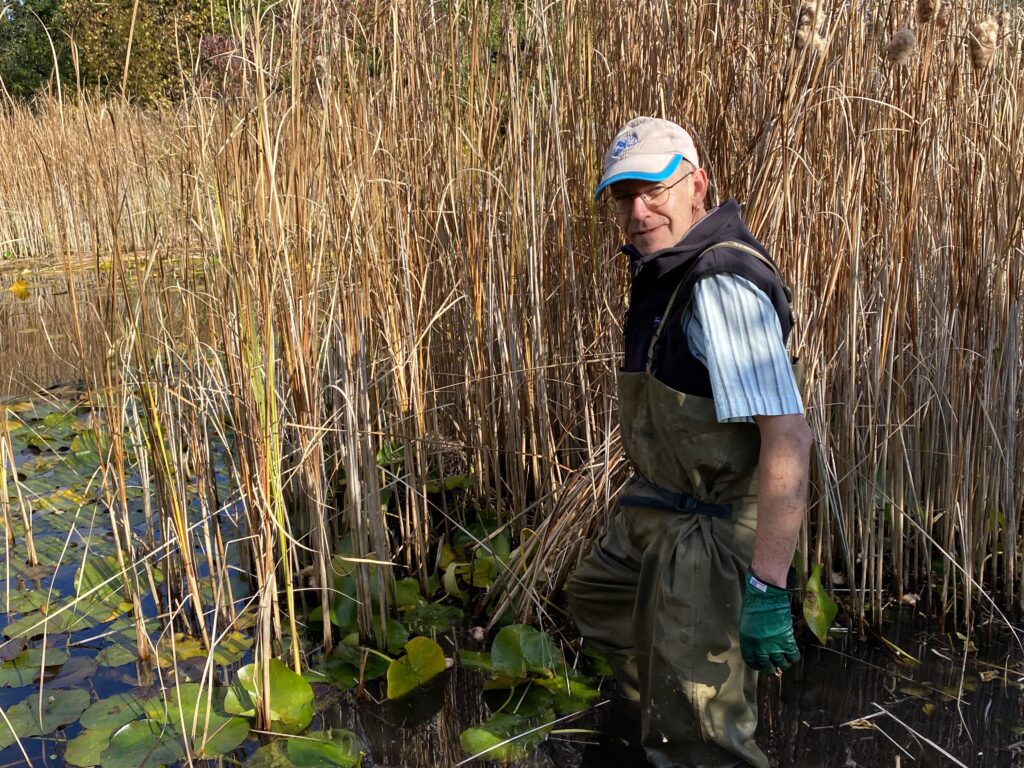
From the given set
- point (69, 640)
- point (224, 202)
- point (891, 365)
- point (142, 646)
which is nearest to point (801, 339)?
point (891, 365)

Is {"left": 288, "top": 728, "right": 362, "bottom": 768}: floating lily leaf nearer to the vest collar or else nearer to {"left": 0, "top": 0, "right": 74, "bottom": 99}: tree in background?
the vest collar

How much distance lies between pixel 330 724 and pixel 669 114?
6.38 feet

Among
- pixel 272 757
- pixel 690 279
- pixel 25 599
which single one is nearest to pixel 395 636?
pixel 272 757

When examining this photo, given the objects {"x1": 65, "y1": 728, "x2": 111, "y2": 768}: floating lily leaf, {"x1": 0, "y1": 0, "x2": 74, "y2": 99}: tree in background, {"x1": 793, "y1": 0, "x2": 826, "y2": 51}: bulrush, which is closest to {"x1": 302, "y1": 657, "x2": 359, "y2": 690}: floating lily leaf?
{"x1": 65, "y1": 728, "x2": 111, "y2": 768}: floating lily leaf

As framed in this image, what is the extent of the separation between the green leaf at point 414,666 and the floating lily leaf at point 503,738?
0.23m

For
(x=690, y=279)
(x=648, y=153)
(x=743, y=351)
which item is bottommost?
(x=743, y=351)

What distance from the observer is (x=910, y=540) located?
2.79 metres

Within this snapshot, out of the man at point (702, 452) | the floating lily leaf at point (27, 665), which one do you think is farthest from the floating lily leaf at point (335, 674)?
the man at point (702, 452)

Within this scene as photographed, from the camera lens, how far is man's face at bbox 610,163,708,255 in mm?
1843

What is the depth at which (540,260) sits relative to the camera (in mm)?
2711

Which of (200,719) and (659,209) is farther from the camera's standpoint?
(200,719)

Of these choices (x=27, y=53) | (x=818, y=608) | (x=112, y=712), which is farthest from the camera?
(x=27, y=53)

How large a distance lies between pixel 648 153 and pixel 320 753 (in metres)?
1.60

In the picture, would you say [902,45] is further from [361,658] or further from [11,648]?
[11,648]
